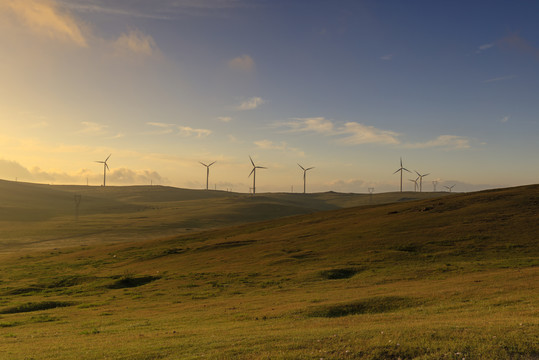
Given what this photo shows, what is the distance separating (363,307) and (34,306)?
3069 centimetres

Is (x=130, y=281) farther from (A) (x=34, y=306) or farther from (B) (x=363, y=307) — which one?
(B) (x=363, y=307)

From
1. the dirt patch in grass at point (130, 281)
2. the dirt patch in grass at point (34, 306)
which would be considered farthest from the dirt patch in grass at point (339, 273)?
the dirt patch in grass at point (34, 306)

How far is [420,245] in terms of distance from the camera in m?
60.5

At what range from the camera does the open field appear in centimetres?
1695

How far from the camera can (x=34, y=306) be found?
130ft

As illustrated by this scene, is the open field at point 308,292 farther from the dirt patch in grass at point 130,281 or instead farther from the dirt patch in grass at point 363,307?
the dirt patch in grass at point 130,281

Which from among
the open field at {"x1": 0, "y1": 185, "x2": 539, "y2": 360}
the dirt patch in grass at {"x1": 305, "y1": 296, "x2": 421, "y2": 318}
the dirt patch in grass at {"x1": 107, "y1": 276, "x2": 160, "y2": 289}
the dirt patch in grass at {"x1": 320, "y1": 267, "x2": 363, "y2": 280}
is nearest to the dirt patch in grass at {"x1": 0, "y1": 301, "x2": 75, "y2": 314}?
the open field at {"x1": 0, "y1": 185, "x2": 539, "y2": 360}

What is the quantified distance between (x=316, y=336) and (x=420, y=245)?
47.0 metres

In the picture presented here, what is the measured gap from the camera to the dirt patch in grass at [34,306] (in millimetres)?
38094

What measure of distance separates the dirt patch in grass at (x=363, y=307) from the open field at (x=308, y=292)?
130 mm

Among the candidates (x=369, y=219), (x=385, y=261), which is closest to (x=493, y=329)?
(x=385, y=261)

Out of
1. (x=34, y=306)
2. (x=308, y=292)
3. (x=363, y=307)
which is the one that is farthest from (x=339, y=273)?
(x=34, y=306)

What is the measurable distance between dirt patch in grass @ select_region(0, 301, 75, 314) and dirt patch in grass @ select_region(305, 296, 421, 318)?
26482 mm

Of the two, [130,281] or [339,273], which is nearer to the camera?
[339,273]
